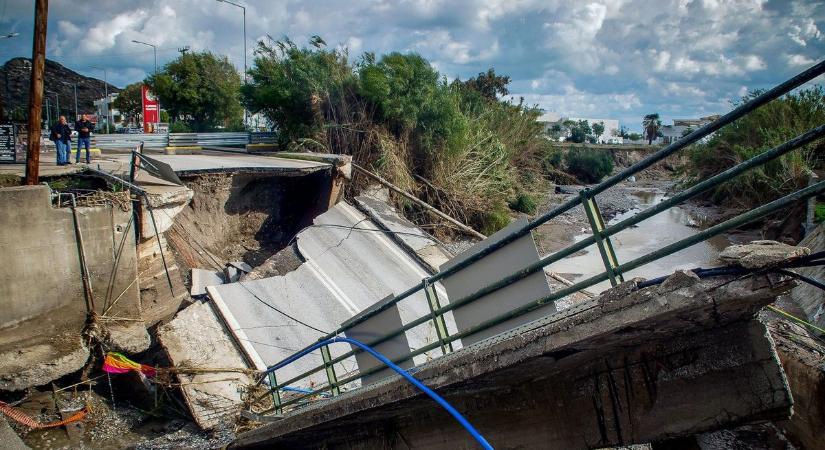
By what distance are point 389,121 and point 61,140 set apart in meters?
8.24

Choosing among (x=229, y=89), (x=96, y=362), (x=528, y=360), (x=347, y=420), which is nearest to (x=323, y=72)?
(x=96, y=362)

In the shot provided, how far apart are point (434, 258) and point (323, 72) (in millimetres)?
7336

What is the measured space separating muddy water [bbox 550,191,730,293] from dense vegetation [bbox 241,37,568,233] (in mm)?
2806

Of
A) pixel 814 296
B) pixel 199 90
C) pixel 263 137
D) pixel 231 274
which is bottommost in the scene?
pixel 814 296

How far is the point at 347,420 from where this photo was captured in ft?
14.2

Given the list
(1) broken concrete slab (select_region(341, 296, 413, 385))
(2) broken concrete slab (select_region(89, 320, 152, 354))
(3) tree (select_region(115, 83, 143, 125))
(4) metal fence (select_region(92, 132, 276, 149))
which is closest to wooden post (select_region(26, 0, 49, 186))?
(2) broken concrete slab (select_region(89, 320, 152, 354))

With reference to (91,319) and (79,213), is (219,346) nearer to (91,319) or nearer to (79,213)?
(91,319)

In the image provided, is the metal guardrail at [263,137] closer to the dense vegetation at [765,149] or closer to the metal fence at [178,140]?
the metal fence at [178,140]

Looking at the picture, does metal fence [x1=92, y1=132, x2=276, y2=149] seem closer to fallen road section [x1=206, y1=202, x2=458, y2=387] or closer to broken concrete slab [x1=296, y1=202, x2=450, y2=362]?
broken concrete slab [x1=296, y1=202, x2=450, y2=362]

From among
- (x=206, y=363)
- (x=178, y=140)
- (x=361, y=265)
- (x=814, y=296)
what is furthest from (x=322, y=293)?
(x=178, y=140)

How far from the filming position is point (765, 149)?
21.5 metres

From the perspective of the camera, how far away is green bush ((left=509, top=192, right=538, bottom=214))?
20438 millimetres

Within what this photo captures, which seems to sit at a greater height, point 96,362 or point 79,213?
point 79,213

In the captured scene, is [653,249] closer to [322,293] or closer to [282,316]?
[322,293]
